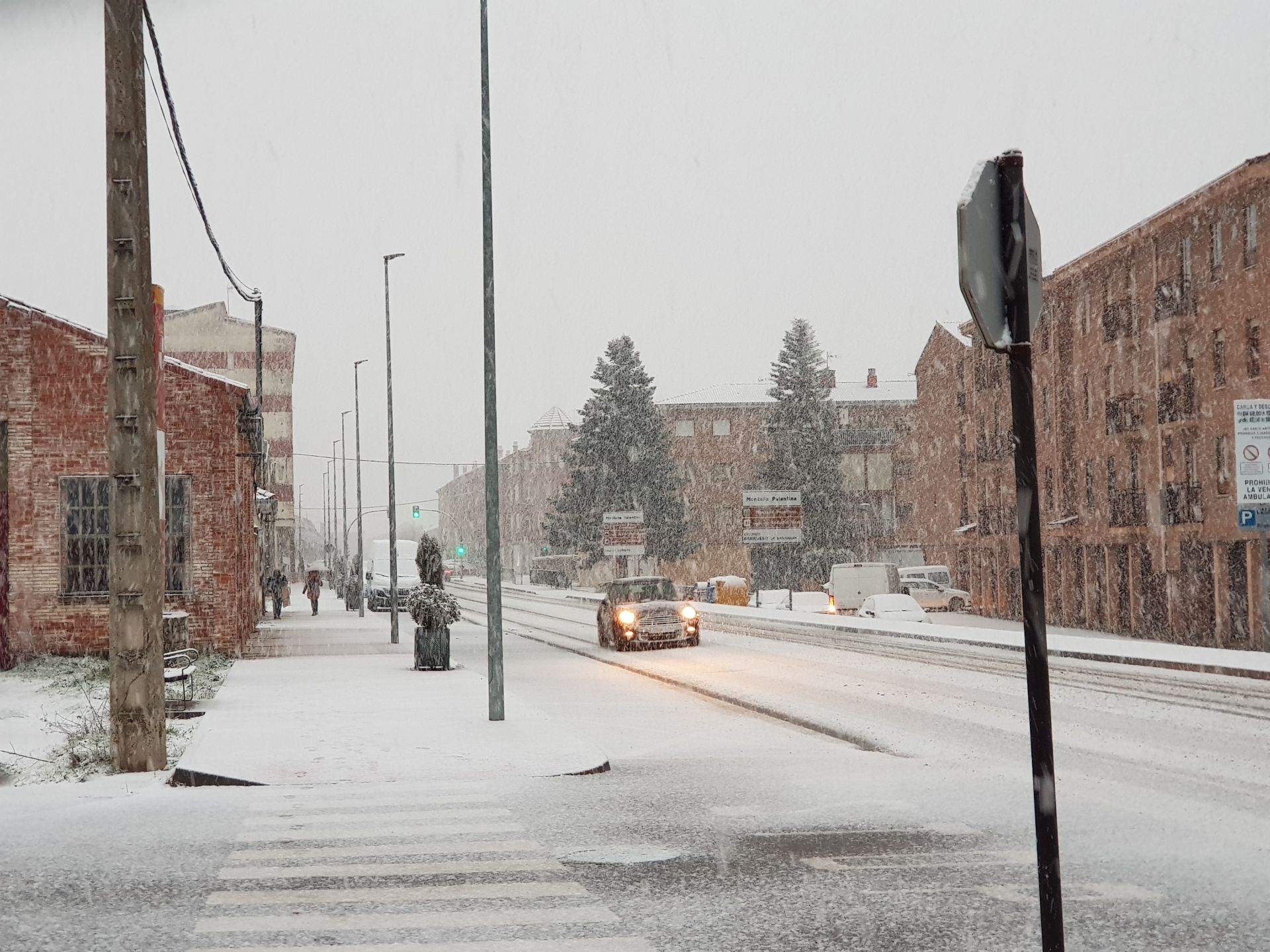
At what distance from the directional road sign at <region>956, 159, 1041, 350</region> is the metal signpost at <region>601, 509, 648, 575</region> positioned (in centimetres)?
6648

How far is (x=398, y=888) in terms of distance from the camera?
7.87 metres

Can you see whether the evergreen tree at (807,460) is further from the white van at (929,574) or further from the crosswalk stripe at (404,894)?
the crosswalk stripe at (404,894)

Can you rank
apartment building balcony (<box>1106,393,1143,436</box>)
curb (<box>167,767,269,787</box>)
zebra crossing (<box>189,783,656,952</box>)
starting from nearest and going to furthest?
zebra crossing (<box>189,783,656,952</box>), curb (<box>167,767,269,787</box>), apartment building balcony (<box>1106,393,1143,436</box>)

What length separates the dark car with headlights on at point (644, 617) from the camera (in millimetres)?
31344

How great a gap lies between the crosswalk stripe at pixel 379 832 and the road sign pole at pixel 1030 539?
5698mm

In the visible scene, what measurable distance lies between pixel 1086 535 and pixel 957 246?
47.5m

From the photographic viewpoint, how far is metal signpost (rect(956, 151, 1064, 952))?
444 cm

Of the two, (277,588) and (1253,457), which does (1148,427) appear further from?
(277,588)

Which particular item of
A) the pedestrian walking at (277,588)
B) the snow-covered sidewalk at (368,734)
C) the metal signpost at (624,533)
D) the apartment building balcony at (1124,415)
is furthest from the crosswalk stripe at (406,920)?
the metal signpost at (624,533)

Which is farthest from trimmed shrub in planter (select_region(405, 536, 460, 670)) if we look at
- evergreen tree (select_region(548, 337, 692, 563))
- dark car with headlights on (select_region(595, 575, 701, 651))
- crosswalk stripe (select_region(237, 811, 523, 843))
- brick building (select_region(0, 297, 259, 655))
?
evergreen tree (select_region(548, 337, 692, 563))

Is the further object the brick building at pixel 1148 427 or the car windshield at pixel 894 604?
the car windshield at pixel 894 604

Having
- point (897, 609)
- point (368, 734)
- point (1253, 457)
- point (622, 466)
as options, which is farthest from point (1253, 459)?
point (622, 466)

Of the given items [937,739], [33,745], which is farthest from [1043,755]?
[33,745]

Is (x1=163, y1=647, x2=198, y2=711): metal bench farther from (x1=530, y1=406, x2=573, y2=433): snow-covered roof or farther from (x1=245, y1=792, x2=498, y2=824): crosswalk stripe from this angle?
(x1=530, y1=406, x2=573, y2=433): snow-covered roof
